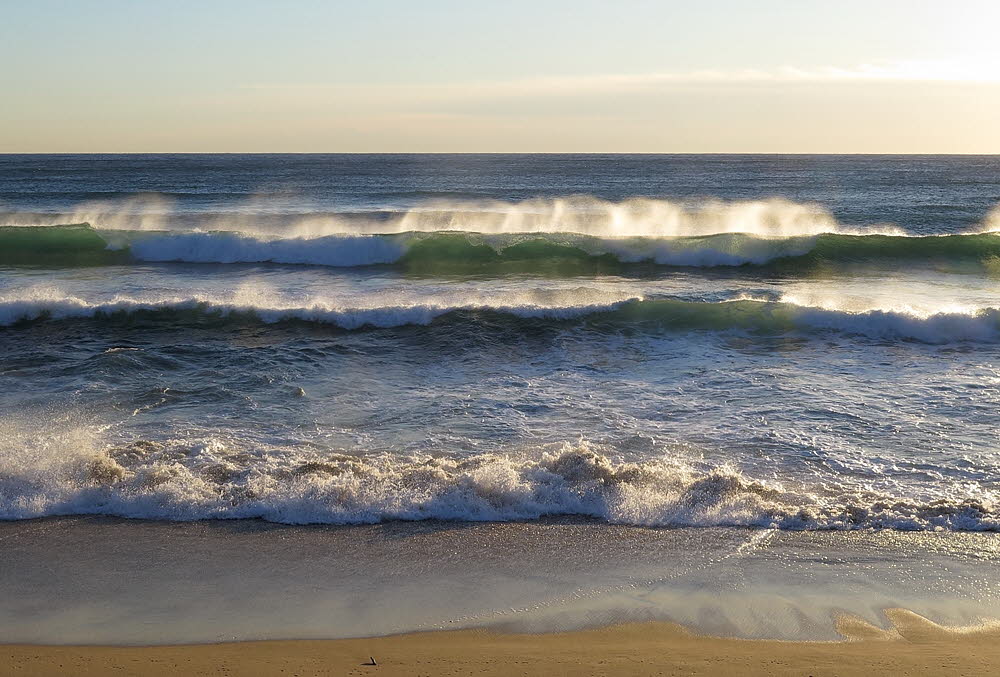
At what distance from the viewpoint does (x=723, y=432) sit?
7285mm

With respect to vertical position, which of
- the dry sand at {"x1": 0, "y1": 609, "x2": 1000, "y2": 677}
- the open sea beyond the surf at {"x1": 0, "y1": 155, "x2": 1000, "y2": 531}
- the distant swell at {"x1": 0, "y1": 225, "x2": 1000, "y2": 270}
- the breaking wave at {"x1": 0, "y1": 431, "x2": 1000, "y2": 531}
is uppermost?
the distant swell at {"x1": 0, "y1": 225, "x2": 1000, "y2": 270}

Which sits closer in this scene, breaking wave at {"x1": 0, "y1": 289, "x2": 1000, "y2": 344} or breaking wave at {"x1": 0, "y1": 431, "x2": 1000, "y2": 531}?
breaking wave at {"x1": 0, "y1": 431, "x2": 1000, "y2": 531}

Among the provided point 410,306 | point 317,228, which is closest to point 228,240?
point 317,228

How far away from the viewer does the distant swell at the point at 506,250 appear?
18344mm

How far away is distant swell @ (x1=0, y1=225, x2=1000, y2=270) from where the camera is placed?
722 inches

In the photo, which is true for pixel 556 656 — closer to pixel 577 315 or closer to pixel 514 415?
pixel 514 415

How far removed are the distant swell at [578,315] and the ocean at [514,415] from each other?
0.05 m

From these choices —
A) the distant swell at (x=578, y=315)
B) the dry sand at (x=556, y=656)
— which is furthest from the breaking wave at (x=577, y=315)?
the dry sand at (x=556, y=656)

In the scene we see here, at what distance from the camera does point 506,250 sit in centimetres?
1898

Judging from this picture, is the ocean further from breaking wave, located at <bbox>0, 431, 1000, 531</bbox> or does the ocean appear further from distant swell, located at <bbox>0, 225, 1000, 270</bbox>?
distant swell, located at <bbox>0, 225, 1000, 270</bbox>

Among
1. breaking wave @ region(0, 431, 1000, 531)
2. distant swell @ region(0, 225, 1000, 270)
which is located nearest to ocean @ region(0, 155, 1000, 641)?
breaking wave @ region(0, 431, 1000, 531)

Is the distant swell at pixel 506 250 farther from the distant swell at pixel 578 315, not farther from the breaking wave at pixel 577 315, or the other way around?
the distant swell at pixel 578 315

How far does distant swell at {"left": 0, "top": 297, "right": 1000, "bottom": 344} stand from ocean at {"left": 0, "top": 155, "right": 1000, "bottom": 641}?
5cm

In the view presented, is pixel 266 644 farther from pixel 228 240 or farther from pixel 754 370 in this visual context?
pixel 228 240
